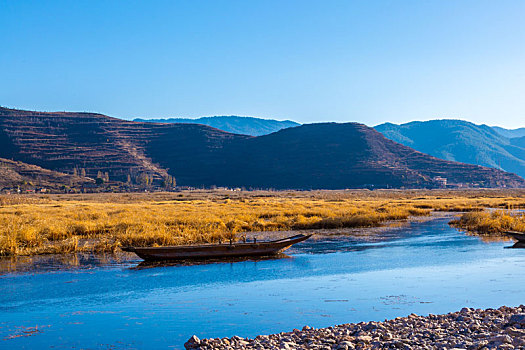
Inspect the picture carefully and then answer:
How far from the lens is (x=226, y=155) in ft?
582

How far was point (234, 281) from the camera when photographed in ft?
52.1

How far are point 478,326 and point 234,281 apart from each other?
321 inches

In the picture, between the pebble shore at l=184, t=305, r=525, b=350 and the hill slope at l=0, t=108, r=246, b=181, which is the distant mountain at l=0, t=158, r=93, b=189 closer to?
the hill slope at l=0, t=108, r=246, b=181

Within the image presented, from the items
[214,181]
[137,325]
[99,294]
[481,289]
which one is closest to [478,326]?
[481,289]

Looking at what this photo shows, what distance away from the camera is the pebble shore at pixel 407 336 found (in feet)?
27.7

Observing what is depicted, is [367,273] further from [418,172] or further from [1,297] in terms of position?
[418,172]

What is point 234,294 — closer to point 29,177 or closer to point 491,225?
point 491,225

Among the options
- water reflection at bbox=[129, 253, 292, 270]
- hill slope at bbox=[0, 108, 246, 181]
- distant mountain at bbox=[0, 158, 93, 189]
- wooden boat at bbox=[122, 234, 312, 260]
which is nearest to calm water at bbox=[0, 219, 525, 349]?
water reflection at bbox=[129, 253, 292, 270]

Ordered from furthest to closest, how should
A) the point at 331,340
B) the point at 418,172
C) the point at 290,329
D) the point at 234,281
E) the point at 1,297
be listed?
the point at 418,172 → the point at 234,281 → the point at 1,297 → the point at 290,329 → the point at 331,340

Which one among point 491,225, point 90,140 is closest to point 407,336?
point 491,225

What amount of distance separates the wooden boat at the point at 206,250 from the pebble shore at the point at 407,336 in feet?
33.2

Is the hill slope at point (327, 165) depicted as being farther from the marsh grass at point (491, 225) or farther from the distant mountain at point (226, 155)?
the marsh grass at point (491, 225)

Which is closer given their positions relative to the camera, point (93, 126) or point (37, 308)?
point (37, 308)

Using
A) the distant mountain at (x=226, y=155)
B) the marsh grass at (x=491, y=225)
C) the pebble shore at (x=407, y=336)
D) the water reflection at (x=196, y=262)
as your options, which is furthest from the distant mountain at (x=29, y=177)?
the pebble shore at (x=407, y=336)
